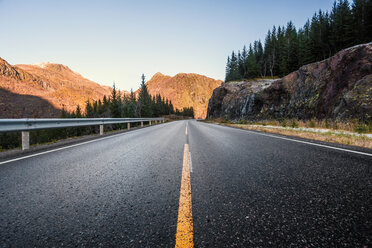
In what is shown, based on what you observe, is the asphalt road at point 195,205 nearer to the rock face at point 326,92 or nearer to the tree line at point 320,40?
the rock face at point 326,92

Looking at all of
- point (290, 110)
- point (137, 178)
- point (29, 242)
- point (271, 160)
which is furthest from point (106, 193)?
point (290, 110)

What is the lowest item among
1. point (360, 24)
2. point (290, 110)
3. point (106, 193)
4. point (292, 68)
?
point (106, 193)

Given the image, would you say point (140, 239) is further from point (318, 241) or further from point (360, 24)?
point (360, 24)

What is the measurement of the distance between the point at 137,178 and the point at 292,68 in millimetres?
55400

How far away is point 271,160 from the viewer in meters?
3.75

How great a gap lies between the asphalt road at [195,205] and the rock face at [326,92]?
11.6 meters

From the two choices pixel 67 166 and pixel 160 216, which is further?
pixel 67 166

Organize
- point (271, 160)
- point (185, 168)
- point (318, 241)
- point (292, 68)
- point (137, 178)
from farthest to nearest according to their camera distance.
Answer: point (292, 68) < point (271, 160) < point (185, 168) < point (137, 178) < point (318, 241)

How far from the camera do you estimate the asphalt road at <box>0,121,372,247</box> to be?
131cm

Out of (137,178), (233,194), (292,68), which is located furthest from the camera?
(292,68)

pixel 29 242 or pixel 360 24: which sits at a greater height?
pixel 360 24

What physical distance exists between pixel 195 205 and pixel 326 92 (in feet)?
60.9

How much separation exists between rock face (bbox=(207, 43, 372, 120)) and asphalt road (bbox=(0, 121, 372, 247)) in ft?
38.2

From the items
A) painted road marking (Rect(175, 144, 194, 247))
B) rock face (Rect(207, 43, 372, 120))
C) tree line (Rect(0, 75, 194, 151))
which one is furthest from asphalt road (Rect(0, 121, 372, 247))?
tree line (Rect(0, 75, 194, 151))
